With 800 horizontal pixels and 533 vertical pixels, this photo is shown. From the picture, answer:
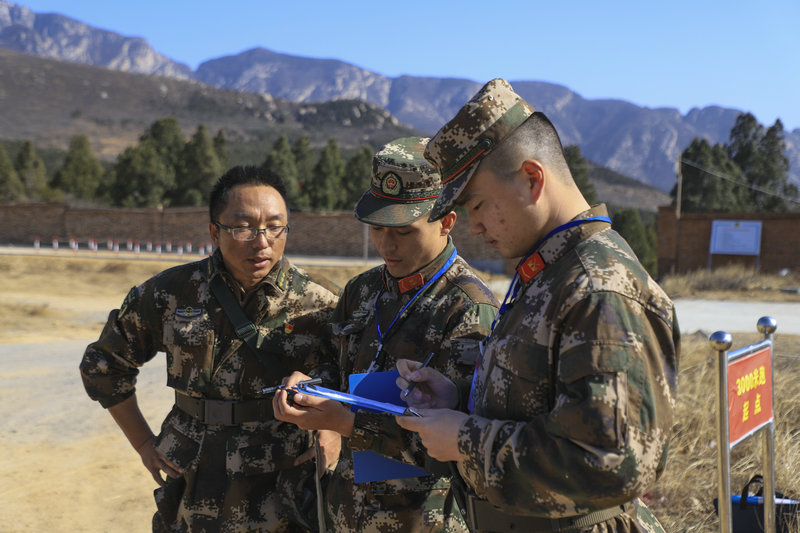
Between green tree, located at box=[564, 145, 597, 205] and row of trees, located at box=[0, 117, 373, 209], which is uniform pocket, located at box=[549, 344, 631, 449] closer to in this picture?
green tree, located at box=[564, 145, 597, 205]

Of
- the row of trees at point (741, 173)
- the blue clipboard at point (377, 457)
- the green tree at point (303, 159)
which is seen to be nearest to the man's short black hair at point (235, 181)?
the blue clipboard at point (377, 457)

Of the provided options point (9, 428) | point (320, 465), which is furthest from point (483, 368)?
point (9, 428)

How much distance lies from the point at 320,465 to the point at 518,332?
1.40 meters

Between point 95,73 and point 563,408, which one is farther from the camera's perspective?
point 95,73

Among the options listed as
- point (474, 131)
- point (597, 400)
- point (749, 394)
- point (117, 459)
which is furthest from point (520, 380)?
point (117, 459)

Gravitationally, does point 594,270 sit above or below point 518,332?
above

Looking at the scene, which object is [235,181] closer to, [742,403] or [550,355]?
[550,355]

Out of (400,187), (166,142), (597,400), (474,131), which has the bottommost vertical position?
(597,400)

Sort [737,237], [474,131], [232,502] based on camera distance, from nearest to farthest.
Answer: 1. [474,131]
2. [232,502]
3. [737,237]

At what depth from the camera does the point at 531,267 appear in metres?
1.57

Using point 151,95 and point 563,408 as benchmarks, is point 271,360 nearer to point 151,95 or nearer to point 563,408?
point 563,408

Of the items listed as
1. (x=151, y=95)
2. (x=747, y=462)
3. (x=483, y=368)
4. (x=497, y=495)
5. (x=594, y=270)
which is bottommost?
(x=747, y=462)

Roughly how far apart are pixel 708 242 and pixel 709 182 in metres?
10.1

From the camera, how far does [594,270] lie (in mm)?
1402
